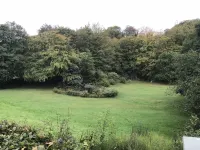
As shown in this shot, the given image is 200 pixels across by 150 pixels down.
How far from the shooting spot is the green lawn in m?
9.72

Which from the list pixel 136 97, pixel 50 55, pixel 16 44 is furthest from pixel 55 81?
pixel 136 97

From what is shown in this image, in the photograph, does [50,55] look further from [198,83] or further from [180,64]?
[198,83]

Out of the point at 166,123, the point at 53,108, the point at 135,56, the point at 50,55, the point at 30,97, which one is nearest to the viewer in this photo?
the point at 166,123

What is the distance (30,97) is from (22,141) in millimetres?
11735

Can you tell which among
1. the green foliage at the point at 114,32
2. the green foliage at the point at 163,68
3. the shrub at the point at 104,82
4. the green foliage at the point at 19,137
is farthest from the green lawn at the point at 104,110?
the green foliage at the point at 114,32

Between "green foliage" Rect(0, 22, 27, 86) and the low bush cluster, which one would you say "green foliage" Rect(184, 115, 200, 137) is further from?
"green foliage" Rect(0, 22, 27, 86)

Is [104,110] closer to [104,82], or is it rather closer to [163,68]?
[104,82]

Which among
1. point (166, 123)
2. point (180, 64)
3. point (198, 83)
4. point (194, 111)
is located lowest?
point (166, 123)

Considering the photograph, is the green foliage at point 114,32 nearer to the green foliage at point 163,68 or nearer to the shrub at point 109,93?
the green foliage at point 163,68

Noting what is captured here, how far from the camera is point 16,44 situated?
20.8m

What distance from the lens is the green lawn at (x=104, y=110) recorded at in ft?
31.9

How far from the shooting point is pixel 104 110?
12609 millimetres

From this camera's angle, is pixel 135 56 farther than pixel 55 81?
Yes

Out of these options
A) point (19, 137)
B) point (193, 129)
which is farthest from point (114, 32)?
point (19, 137)
